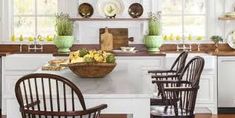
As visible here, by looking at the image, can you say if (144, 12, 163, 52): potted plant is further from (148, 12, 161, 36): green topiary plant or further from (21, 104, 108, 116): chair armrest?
(21, 104, 108, 116): chair armrest

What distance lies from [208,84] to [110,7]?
169cm

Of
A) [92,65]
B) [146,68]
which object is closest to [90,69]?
[92,65]

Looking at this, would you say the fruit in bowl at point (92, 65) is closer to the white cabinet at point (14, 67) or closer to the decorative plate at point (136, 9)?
the white cabinet at point (14, 67)

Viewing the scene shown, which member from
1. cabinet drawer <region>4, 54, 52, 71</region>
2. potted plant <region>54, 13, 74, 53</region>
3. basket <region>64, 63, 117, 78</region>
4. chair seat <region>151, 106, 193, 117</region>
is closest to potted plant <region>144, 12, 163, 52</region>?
potted plant <region>54, 13, 74, 53</region>

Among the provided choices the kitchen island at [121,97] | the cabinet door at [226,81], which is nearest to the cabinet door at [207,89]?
the cabinet door at [226,81]

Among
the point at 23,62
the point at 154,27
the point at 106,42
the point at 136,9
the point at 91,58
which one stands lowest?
the point at 23,62

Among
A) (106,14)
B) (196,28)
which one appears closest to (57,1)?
(106,14)

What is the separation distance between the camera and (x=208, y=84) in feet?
19.5

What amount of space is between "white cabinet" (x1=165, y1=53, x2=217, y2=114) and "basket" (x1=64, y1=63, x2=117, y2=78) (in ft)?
7.89

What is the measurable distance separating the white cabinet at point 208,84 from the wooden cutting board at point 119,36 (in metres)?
0.75

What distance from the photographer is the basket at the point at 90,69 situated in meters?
3.48

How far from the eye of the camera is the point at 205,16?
265 inches

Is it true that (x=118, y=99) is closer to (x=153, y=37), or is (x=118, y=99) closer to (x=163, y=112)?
(x=163, y=112)

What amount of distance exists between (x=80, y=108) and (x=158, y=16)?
3976 mm
